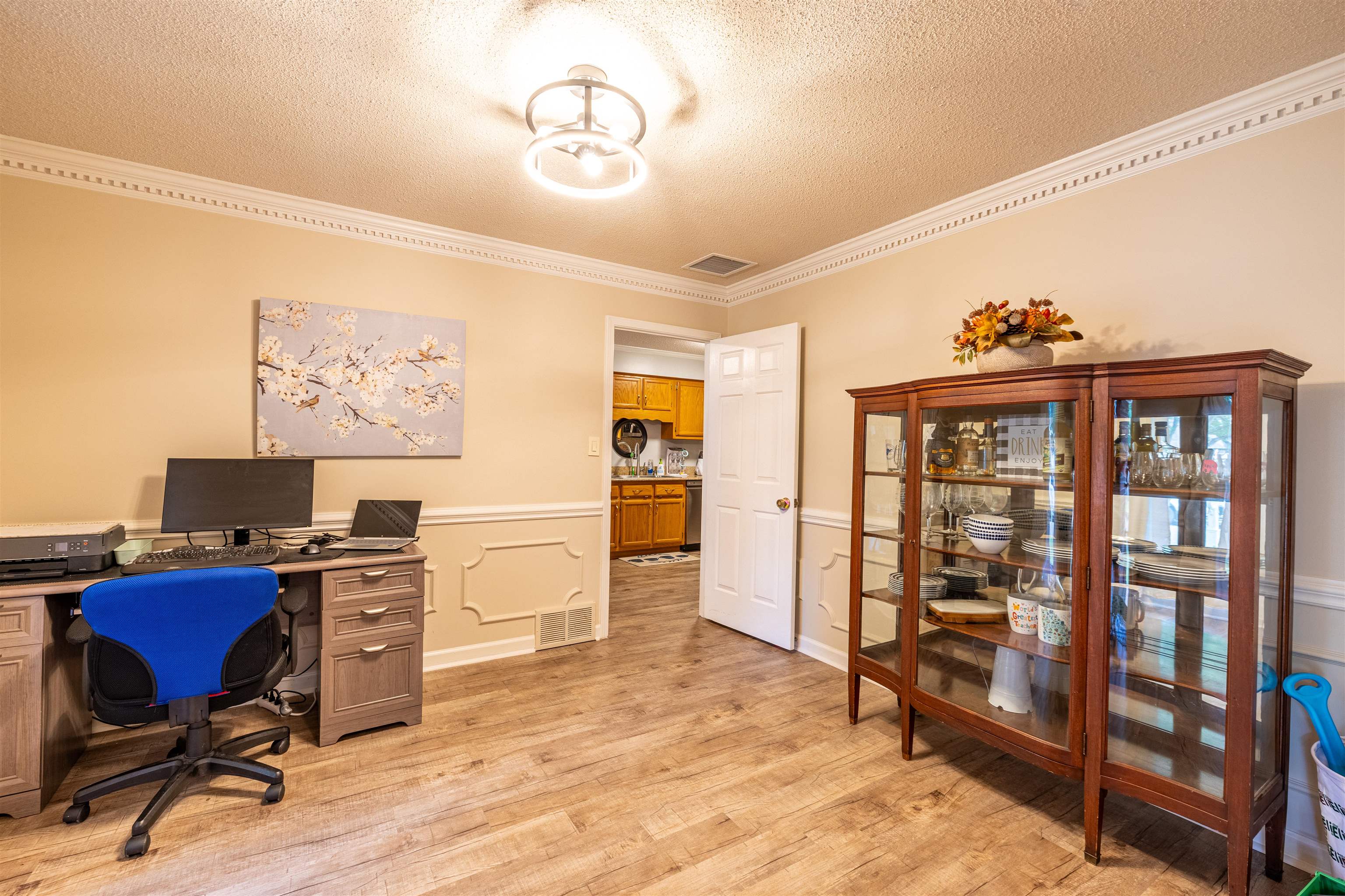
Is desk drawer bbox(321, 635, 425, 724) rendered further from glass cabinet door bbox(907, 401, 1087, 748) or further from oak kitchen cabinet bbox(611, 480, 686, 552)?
oak kitchen cabinet bbox(611, 480, 686, 552)

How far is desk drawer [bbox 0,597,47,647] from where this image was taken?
79.6 inches

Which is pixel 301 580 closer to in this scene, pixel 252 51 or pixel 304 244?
pixel 304 244

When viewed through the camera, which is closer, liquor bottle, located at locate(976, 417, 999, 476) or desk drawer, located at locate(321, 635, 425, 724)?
liquor bottle, located at locate(976, 417, 999, 476)

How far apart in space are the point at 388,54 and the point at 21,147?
197 cm

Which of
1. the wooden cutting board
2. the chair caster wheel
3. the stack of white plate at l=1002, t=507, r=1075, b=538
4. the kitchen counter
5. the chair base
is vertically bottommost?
the chair caster wheel

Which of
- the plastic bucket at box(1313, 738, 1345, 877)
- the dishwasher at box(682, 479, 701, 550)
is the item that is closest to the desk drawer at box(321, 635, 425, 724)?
the plastic bucket at box(1313, 738, 1345, 877)

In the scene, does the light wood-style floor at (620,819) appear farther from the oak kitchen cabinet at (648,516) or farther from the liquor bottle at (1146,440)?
the oak kitchen cabinet at (648,516)

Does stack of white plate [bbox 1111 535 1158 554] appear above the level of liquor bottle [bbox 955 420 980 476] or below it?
below

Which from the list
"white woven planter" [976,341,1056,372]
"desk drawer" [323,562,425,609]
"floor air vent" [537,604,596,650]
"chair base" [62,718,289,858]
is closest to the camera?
"chair base" [62,718,289,858]

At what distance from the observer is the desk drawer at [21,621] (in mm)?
2021

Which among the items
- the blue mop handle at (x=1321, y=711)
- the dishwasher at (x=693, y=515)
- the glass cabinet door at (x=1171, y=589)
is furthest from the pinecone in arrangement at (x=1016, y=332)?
the dishwasher at (x=693, y=515)

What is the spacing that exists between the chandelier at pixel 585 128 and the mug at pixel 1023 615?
214cm

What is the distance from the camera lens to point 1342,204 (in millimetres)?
1856

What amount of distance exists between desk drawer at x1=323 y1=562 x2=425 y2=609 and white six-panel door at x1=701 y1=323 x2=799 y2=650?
221 centimetres
